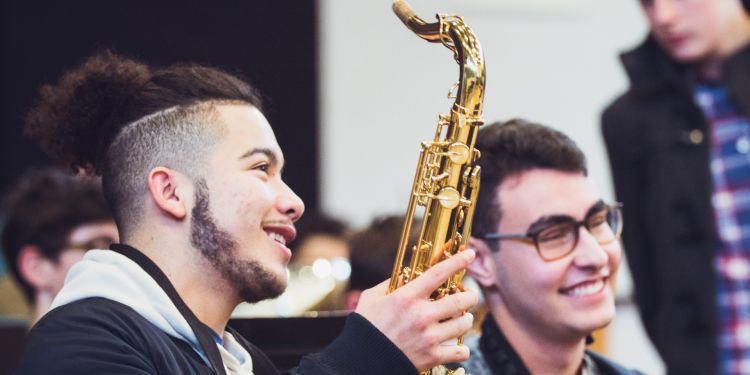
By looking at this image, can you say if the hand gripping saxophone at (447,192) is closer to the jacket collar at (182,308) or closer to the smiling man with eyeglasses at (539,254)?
the jacket collar at (182,308)

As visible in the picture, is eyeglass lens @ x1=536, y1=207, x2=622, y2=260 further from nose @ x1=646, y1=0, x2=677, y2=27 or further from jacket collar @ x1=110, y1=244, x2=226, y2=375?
jacket collar @ x1=110, y1=244, x2=226, y2=375

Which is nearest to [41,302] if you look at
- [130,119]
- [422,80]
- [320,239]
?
[130,119]

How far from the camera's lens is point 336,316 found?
2.81 m

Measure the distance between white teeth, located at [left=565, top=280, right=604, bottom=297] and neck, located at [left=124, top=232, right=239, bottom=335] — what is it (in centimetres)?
92

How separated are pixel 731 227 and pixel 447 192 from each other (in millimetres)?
663

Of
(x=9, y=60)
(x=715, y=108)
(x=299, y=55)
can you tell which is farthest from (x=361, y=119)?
(x=715, y=108)

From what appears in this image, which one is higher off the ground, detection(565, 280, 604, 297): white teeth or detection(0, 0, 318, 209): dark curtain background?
detection(0, 0, 318, 209): dark curtain background

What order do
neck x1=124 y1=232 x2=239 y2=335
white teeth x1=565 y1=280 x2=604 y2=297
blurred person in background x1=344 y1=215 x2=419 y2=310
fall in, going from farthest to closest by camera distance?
blurred person in background x1=344 y1=215 x2=419 y2=310, white teeth x1=565 y1=280 x2=604 y2=297, neck x1=124 y1=232 x2=239 y2=335

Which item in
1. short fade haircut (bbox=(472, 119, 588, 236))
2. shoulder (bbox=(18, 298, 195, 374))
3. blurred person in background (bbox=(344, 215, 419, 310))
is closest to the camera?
shoulder (bbox=(18, 298, 195, 374))

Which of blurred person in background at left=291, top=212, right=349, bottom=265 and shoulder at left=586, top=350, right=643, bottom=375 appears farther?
blurred person in background at left=291, top=212, right=349, bottom=265

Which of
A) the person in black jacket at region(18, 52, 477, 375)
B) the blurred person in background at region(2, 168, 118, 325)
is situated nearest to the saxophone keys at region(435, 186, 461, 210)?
the person in black jacket at region(18, 52, 477, 375)

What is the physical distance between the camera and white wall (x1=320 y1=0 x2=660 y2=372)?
6.50 meters

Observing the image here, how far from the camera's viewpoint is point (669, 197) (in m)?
2.43

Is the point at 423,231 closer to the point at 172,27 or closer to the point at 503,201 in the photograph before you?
the point at 503,201
